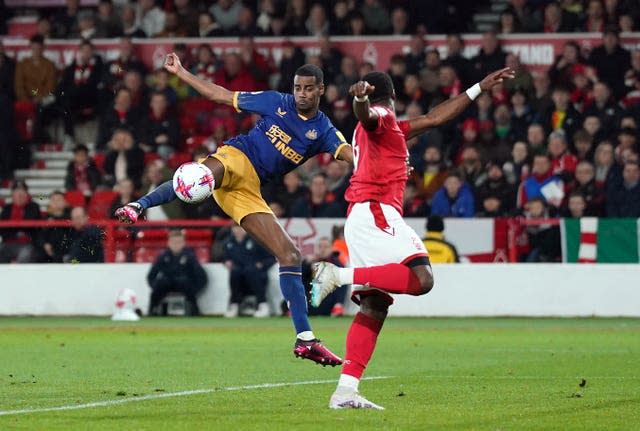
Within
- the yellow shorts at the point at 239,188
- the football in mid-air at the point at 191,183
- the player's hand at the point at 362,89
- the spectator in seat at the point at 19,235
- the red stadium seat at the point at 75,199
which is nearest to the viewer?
the player's hand at the point at 362,89

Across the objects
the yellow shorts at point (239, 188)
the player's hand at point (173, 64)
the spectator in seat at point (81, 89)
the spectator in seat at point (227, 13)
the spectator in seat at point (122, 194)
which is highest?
the spectator in seat at point (227, 13)

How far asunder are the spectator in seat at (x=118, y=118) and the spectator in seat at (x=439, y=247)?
630 centimetres

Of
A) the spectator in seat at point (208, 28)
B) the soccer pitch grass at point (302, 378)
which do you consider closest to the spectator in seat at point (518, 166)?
the soccer pitch grass at point (302, 378)

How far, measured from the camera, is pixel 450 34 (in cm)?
2592

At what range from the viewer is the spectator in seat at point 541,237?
72.0ft

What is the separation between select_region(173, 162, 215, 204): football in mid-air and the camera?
11.2m

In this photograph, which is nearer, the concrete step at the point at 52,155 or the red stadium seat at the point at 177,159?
the red stadium seat at the point at 177,159

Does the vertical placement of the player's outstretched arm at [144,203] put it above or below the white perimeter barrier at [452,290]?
above

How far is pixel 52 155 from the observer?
26969 millimetres

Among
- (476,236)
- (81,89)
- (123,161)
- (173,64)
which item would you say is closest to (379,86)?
(173,64)

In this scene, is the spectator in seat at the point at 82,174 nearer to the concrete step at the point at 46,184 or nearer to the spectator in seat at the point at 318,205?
the concrete step at the point at 46,184

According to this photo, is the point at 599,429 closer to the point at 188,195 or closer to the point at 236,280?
the point at 188,195

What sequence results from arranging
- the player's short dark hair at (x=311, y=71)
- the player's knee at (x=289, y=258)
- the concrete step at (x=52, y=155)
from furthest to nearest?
the concrete step at (x=52, y=155) < the player's knee at (x=289, y=258) < the player's short dark hair at (x=311, y=71)

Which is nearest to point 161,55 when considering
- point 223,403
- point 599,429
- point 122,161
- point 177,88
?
point 177,88
